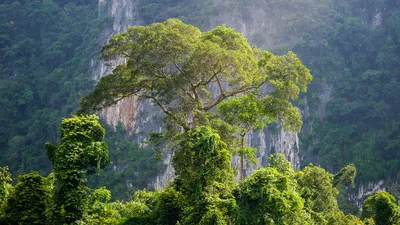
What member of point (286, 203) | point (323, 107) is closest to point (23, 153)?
point (323, 107)

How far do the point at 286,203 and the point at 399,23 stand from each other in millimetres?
33025

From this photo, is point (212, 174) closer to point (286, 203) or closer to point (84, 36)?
point (286, 203)

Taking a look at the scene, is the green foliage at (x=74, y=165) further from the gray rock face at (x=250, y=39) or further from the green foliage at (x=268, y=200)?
the gray rock face at (x=250, y=39)

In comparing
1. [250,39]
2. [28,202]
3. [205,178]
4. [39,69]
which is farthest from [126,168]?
[205,178]

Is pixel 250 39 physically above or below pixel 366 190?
above

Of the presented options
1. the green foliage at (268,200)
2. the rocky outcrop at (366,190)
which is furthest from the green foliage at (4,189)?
the rocky outcrop at (366,190)

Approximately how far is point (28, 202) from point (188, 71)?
4394mm

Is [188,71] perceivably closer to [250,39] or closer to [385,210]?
[385,210]

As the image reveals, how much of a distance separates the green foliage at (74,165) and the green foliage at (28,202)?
1.85ft

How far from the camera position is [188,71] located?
37.9 ft

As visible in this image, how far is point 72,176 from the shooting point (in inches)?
380

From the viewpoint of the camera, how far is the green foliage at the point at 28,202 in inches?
390

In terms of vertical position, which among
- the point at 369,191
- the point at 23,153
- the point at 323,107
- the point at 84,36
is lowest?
the point at 369,191

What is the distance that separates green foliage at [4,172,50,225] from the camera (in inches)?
390
